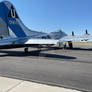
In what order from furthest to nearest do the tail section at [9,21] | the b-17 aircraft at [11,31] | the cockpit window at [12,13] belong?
the cockpit window at [12,13] → the tail section at [9,21] → the b-17 aircraft at [11,31]

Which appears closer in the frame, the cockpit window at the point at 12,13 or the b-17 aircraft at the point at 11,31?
the b-17 aircraft at the point at 11,31

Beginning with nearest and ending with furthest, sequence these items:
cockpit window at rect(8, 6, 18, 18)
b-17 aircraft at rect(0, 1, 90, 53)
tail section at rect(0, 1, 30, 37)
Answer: b-17 aircraft at rect(0, 1, 90, 53) < tail section at rect(0, 1, 30, 37) < cockpit window at rect(8, 6, 18, 18)

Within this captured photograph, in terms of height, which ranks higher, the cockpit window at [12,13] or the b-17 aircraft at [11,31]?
the cockpit window at [12,13]

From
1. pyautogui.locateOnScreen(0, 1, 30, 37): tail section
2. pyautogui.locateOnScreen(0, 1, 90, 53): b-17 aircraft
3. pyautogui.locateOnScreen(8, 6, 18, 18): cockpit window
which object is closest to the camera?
pyautogui.locateOnScreen(0, 1, 90, 53): b-17 aircraft

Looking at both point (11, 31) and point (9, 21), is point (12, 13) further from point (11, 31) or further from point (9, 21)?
point (11, 31)

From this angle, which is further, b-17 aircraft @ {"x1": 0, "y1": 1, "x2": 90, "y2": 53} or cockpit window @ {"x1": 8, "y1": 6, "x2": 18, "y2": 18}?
cockpit window @ {"x1": 8, "y1": 6, "x2": 18, "y2": 18}

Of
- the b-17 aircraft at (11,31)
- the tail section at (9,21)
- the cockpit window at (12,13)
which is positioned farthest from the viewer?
the cockpit window at (12,13)

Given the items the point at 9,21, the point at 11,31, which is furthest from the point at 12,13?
the point at 11,31

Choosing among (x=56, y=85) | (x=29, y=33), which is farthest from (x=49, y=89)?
(x=29, y=33)

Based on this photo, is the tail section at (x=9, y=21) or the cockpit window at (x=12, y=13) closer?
the tail section at (x=9, y=21)

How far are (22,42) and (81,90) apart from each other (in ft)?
31.7

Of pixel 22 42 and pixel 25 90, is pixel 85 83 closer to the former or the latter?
pixel 25 90

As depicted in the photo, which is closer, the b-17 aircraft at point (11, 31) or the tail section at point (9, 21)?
the b-17 aircraft at point (11, 31)

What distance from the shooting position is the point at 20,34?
14586mm
